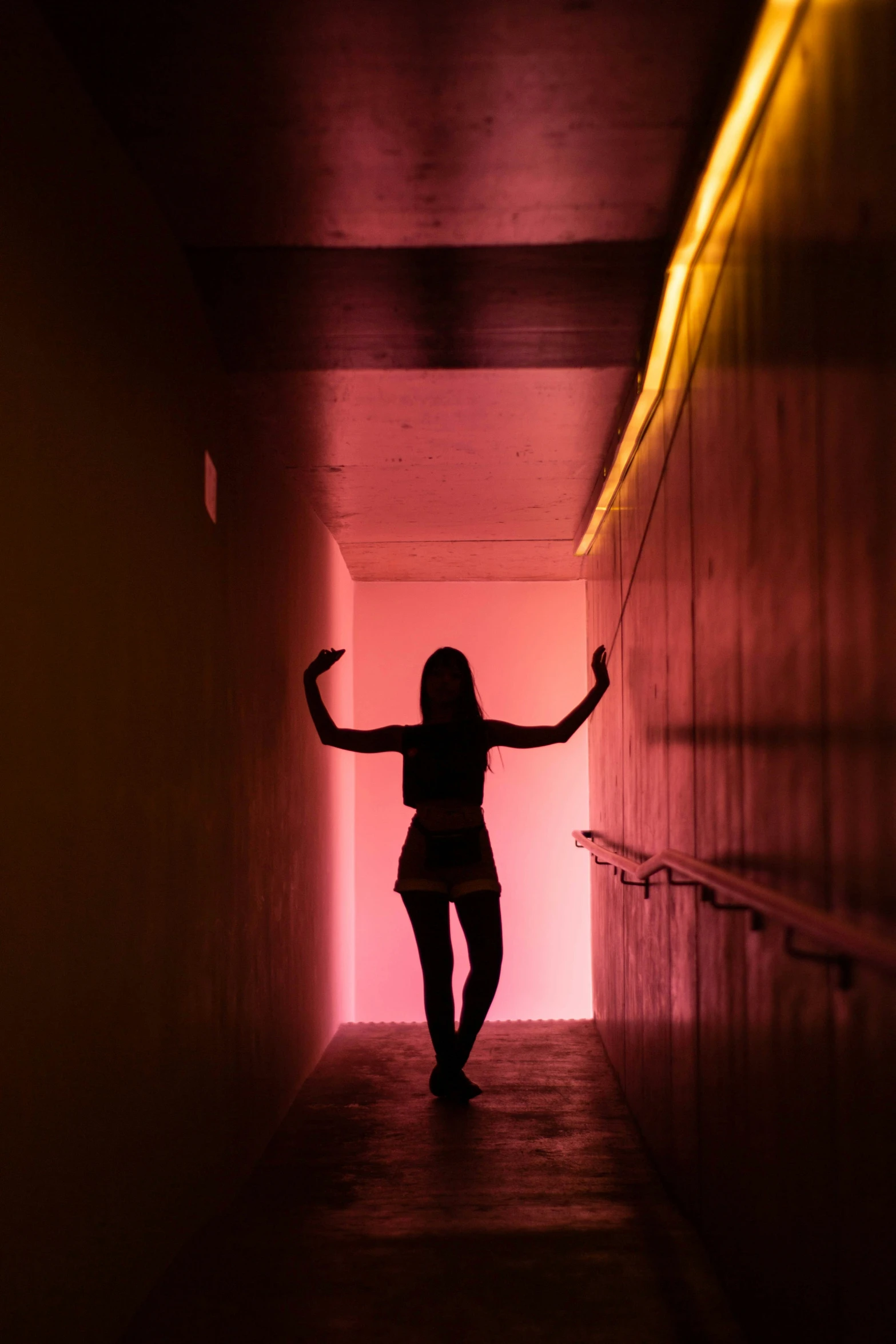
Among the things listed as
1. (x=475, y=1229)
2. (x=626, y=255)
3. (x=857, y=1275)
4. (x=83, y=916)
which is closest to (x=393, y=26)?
(x=626, y=255)

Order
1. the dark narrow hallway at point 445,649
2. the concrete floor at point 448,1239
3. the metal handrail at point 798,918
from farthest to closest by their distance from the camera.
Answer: the concrete floor at point 448,1239 < the dark narrow hallway at point 445,649 < the metal handrail at point 798,918

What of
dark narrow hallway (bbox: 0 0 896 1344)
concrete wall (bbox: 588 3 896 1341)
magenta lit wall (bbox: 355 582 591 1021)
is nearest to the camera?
concrete wall (bbox: 588 3 896 1341)

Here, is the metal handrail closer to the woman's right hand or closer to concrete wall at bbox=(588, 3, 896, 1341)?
concrete wall at bbox=(588, 3, 896, 1341)

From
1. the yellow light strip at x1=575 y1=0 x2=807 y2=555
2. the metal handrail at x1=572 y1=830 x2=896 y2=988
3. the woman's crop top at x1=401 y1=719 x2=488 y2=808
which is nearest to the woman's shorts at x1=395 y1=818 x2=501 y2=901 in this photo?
the woman's crop top at x1=401 y1=719 x2=488 y2=808

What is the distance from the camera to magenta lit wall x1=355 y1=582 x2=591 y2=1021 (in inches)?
299

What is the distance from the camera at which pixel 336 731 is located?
392 cm

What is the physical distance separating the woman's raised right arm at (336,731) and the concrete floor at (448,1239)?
132 cm

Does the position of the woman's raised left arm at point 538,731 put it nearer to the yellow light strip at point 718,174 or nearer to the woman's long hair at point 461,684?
the woman's long hair at point 461,684

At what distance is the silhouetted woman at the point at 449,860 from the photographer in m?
3.67

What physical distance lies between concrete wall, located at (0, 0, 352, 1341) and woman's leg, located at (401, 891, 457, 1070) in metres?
0.65

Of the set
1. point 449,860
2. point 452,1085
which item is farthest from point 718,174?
point 452,1085

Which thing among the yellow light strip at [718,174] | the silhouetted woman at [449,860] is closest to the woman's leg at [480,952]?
the silhouetted woman at [449,860]

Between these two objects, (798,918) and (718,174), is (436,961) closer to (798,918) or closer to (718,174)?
(798,918)

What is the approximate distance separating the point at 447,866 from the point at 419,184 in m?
2.23
